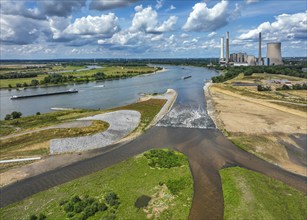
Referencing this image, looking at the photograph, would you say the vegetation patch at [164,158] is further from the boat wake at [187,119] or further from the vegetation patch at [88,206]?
the boat wake at [187,119]

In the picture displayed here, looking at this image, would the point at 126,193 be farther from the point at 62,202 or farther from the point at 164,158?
the point at 164,158

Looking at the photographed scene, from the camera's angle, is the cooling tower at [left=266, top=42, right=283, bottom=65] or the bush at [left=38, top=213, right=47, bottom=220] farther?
the cooling tower at [left=266, top=42, right=283, bottom=65]

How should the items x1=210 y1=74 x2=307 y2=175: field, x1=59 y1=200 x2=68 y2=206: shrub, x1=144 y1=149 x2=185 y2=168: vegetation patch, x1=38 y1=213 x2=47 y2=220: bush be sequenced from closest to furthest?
x1=38 y1=213 x2=47 y2=220: bush < x1=59 y1=200 x2=68 y2=206: shrub < x1=144 y1=149 x2=185 y2=168: vegetation patch < x1=210 y1=74 x2=307 y2=175: field

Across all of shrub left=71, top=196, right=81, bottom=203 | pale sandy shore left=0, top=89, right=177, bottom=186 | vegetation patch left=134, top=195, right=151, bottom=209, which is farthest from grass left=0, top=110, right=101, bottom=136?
vegetation patch left=134, top=195, right=151, bottom=209

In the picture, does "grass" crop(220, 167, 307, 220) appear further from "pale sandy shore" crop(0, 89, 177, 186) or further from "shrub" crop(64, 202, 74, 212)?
"pale sandy shore" crop(0, 89, 177, 186)

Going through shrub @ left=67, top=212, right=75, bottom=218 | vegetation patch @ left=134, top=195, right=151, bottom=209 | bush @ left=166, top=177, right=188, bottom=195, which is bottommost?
bush @ left=166, top=177, right=188, bottom=195

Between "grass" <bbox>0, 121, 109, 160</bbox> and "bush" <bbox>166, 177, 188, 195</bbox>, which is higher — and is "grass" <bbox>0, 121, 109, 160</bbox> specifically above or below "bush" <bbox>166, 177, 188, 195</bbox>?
above

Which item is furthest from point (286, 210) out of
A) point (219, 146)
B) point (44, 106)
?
point (44, 106)
